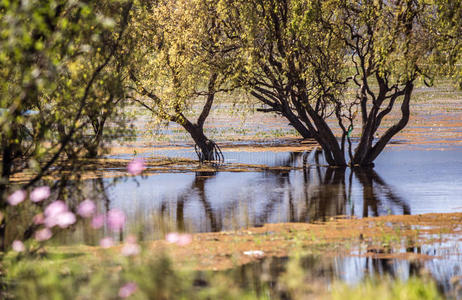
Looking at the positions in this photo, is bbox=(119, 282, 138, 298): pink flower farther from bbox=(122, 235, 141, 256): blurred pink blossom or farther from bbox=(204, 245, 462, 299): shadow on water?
bbox=(204, 245, 462, 299): shadow on water

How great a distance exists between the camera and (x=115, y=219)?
19.2m

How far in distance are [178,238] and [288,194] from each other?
327 inches

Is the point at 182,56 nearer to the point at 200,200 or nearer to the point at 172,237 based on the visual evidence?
the point at 200,200

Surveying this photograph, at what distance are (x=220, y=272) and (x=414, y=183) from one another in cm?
1532

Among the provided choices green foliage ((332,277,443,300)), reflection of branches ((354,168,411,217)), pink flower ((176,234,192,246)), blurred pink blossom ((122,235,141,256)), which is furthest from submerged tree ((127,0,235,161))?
green foliage ((332,277,443,300))

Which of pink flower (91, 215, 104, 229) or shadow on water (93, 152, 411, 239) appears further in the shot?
shadow on water (93, 152, 411, 239)

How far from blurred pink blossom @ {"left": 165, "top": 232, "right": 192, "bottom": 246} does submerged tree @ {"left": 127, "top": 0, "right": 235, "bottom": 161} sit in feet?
42.9

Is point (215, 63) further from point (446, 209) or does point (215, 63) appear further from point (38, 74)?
point (38, 74)

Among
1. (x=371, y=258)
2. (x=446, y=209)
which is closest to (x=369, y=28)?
(x=446, y=209)

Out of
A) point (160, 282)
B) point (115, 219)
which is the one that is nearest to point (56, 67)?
point (160, 282)

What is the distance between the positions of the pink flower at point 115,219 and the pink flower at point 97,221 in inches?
7.8

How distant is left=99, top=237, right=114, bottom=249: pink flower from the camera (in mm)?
15133

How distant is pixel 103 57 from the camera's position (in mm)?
11688

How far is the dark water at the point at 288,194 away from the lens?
19.4 m
